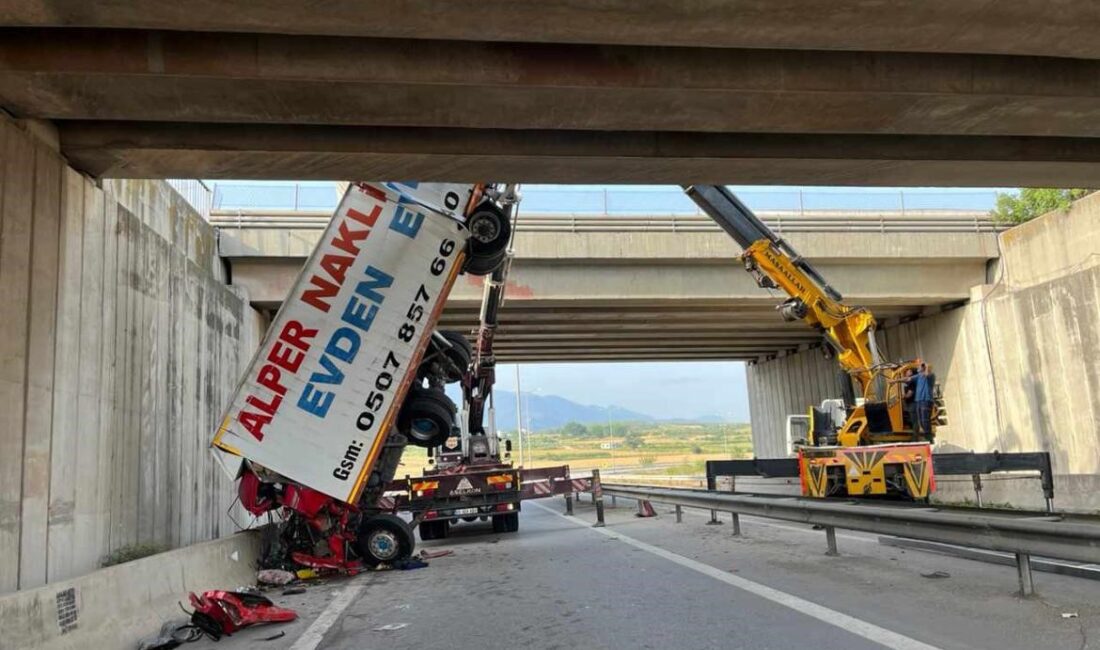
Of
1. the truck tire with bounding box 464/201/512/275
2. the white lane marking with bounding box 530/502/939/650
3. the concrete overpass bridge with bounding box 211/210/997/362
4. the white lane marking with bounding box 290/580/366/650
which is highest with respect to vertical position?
the concrete overpass bridge with bounding box 211/210/997/362

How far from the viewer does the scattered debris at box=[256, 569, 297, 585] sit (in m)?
10.1

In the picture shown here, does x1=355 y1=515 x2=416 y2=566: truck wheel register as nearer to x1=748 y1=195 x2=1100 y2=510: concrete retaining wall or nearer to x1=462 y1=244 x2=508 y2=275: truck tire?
x1=462 y1=244 x2=508 y2=275: truck tire

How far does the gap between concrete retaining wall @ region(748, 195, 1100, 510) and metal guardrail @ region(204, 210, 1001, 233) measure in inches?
54.5

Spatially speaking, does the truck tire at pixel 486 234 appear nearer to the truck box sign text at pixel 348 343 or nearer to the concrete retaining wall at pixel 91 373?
the truck box sign text at pixel 348 343

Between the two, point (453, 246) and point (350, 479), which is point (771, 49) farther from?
point (350, 479)

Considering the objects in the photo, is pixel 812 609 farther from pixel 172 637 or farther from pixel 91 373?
pixel 91 373

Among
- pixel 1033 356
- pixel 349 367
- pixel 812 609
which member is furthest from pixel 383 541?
pixel 1033 356

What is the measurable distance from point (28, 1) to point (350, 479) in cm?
637

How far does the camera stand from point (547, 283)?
1972 cm

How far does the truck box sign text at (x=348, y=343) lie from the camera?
980 centimetres

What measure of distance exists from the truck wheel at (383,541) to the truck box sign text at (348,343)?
4.35ft

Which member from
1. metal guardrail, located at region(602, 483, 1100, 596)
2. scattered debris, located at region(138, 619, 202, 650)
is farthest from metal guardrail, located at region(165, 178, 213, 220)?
metal guardrail, located at region(602, 483, 1100, 596)

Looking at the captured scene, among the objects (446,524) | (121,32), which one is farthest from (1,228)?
(446,524)

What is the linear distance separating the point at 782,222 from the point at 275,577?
14.9m
